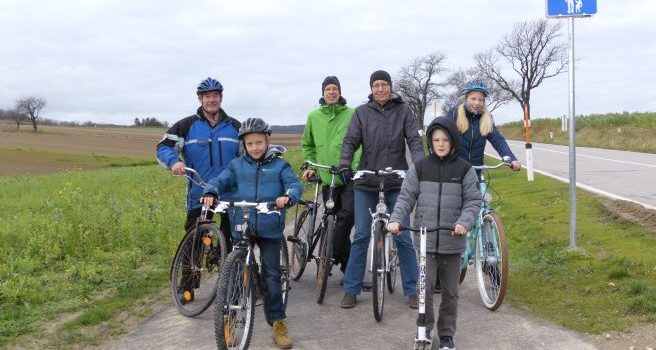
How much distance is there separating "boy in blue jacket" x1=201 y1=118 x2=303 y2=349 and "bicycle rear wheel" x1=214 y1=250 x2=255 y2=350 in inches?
11.2

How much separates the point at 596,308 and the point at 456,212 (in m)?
1.98

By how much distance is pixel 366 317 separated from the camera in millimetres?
6008

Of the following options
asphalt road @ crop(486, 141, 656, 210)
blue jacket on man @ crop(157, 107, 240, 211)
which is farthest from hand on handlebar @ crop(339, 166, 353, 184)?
asphalt road @ crop(486, 141, 656, 210)

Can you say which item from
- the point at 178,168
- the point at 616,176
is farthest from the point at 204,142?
the point at 616,176

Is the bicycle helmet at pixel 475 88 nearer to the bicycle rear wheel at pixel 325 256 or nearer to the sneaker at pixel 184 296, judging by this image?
the bicycle rear wheel at pixel 325 256

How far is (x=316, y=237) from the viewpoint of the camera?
287 inches

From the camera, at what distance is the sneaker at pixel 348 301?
249 inches

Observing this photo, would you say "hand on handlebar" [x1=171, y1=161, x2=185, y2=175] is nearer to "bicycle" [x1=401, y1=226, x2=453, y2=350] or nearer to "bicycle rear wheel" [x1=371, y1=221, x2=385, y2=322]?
"bicycle rear wheel" [x1=371, y1=221, x2=385, y2=322]

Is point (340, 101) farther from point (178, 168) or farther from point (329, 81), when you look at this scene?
point (178, 168)

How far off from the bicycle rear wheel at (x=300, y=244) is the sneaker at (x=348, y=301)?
1.11 metres

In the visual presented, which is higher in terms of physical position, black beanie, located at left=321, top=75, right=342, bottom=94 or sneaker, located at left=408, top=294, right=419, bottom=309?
black beanie, located at left=321, top=75, right=342, bottom=94

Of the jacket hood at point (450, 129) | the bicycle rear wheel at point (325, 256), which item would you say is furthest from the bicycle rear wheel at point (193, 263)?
the jacket hood at point (450, 129)

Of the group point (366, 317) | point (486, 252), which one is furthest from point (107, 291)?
point (486, 252)

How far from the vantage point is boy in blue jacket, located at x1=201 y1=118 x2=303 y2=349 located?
17.0ft
